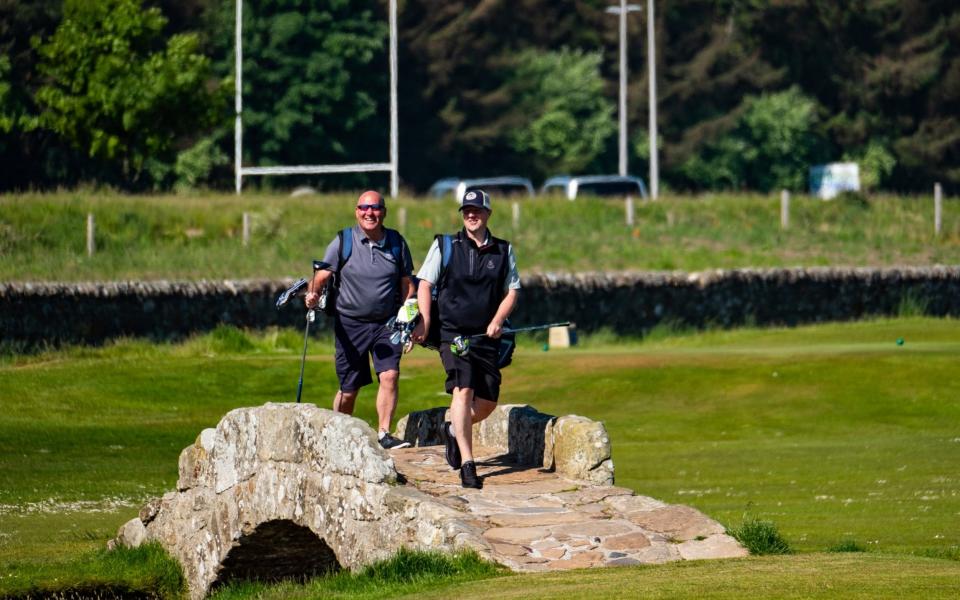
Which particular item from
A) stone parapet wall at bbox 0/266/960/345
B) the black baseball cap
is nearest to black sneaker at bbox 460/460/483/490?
the black baseball cap

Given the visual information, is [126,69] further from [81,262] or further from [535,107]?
[535,107]

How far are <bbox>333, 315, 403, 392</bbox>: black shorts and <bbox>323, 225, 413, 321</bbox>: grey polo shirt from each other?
10 centimetres

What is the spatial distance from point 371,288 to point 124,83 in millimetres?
33220

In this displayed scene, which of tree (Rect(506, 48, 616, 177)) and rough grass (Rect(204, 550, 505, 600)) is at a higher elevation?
tree (Rect(506, 48, 616, 177))

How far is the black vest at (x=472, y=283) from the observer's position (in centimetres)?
1338

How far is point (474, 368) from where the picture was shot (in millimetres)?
13508

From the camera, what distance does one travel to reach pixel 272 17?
234ft

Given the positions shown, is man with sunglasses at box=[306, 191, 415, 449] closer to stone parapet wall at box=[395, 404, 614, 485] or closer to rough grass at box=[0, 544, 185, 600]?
stone parapet wall at box=[395, 404, 614, 485]

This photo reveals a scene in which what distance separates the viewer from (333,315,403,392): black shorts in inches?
584

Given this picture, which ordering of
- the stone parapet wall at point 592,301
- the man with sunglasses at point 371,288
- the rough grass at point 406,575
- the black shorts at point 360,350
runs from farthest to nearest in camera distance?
the stone parapet wall at point 592,301 → the black shorts at point 360,350 → the man with sunglasses at point 371,288 → the rough grass at point 406,575

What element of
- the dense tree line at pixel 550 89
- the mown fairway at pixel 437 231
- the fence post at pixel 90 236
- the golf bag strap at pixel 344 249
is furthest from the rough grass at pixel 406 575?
the dense tree line at pixel 550 89

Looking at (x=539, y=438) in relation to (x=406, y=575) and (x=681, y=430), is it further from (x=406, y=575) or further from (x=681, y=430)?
(x=681, y=430)

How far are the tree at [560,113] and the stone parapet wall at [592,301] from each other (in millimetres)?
38953

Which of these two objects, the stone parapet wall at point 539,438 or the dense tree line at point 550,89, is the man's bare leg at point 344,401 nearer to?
the stone parapet wall at point 539,438
